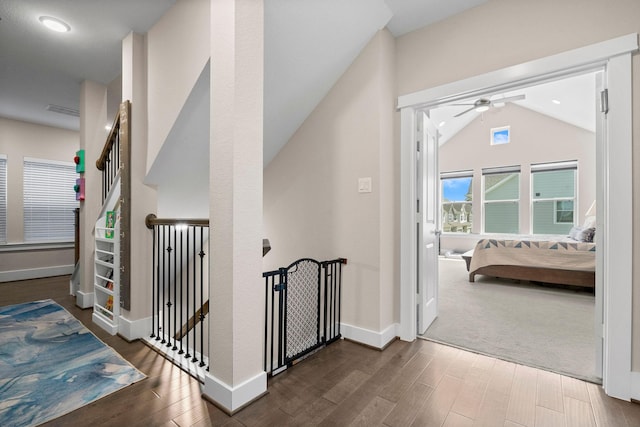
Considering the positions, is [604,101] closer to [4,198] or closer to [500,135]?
[500,135]

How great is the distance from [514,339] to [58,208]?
714cm

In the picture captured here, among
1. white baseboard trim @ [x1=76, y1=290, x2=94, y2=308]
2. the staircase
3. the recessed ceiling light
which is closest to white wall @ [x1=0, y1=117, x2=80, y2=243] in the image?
white baseboard trim @ [x1=76, y1=290, x2=94, y2=308]

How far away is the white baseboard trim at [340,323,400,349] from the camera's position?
2.32 metres

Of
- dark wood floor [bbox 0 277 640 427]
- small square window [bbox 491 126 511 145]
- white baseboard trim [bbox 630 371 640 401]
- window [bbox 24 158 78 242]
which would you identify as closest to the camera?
dark wood floor [bbox 0 277 640 427]

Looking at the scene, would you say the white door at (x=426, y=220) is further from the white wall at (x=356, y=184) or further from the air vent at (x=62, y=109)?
the air vent at (x=62, y=109)

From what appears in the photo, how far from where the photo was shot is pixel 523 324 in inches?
115

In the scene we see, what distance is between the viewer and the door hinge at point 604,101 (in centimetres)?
174

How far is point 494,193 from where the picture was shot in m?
7.28

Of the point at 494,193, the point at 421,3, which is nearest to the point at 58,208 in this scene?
the point at 421,3

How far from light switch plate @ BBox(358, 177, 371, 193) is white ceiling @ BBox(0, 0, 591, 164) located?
0.90m

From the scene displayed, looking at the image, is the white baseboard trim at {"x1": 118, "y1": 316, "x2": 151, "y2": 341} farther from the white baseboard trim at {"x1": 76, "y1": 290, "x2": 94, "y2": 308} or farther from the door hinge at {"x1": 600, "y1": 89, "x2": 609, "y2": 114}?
the door hinge at {"x1": 600, "y1": 89, "x2": 609, "y2": 114}

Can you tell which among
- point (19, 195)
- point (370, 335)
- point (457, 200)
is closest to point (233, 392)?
point (370, 335)

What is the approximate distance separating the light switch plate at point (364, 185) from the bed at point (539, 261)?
3361mm

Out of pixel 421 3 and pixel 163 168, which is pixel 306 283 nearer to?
pixel 163 168
